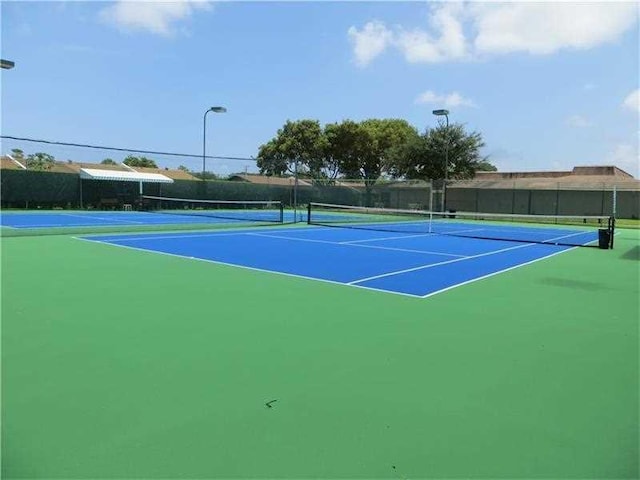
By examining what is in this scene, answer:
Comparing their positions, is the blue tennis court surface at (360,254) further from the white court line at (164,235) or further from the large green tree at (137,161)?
the large green tree at (137,161)

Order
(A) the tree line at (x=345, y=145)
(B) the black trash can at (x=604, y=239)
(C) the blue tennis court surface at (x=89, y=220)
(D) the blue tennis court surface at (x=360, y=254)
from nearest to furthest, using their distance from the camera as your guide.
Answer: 1. (D) the blue tennis court surface at (x=360, y=254)
2. (B) the black trash can at (x=604, y=239)
3. (C) the blue tennis court surface at (x=89, y=220)
4. (A) the tree line at (x=345, y=145)

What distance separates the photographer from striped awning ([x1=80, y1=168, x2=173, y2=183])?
91.3 ft

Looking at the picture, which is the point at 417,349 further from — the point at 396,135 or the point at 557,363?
the point at 396,135

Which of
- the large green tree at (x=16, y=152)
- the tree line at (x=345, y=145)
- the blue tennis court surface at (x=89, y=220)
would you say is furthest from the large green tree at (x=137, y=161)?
the tree line at (x=345, y=145)

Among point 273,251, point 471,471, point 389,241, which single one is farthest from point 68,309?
point 389,241

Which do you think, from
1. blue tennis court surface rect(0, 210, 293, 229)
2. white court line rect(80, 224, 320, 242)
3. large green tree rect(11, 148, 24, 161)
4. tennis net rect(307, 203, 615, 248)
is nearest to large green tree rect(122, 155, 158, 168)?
blue tennis court surface rect(0, 210, 293, 229)

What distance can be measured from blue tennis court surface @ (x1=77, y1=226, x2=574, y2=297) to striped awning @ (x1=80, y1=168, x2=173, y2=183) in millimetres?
14404

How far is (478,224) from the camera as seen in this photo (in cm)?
2572

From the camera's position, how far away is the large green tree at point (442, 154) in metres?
37.4

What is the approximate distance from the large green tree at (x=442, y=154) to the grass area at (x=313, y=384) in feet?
104

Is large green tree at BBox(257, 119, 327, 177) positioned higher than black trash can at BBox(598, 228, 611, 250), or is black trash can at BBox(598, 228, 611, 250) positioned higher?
large green tree at BBox(257, 119, 327, 177)

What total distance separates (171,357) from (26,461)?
1.61 m

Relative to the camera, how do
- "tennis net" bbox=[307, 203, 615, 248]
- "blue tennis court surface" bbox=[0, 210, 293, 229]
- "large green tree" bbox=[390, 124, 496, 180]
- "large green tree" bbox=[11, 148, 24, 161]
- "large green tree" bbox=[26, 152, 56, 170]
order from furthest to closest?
1. "large green tree" bbox=[390, 124, 496, 180]
2. "large green tree" bbox=[26, 152, 56, 170]
3. "large green tree" bbox=[11, 148, 24, 161]
4. "blue tennis court surface" bbox=[0, 210, 293, 229]
5. "tennis net" bbox=[307, 203, 615, 248]

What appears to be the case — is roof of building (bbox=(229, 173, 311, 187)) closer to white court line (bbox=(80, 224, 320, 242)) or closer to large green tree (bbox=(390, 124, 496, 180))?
large green tree (bbox=(390, 124, 496, 180))
